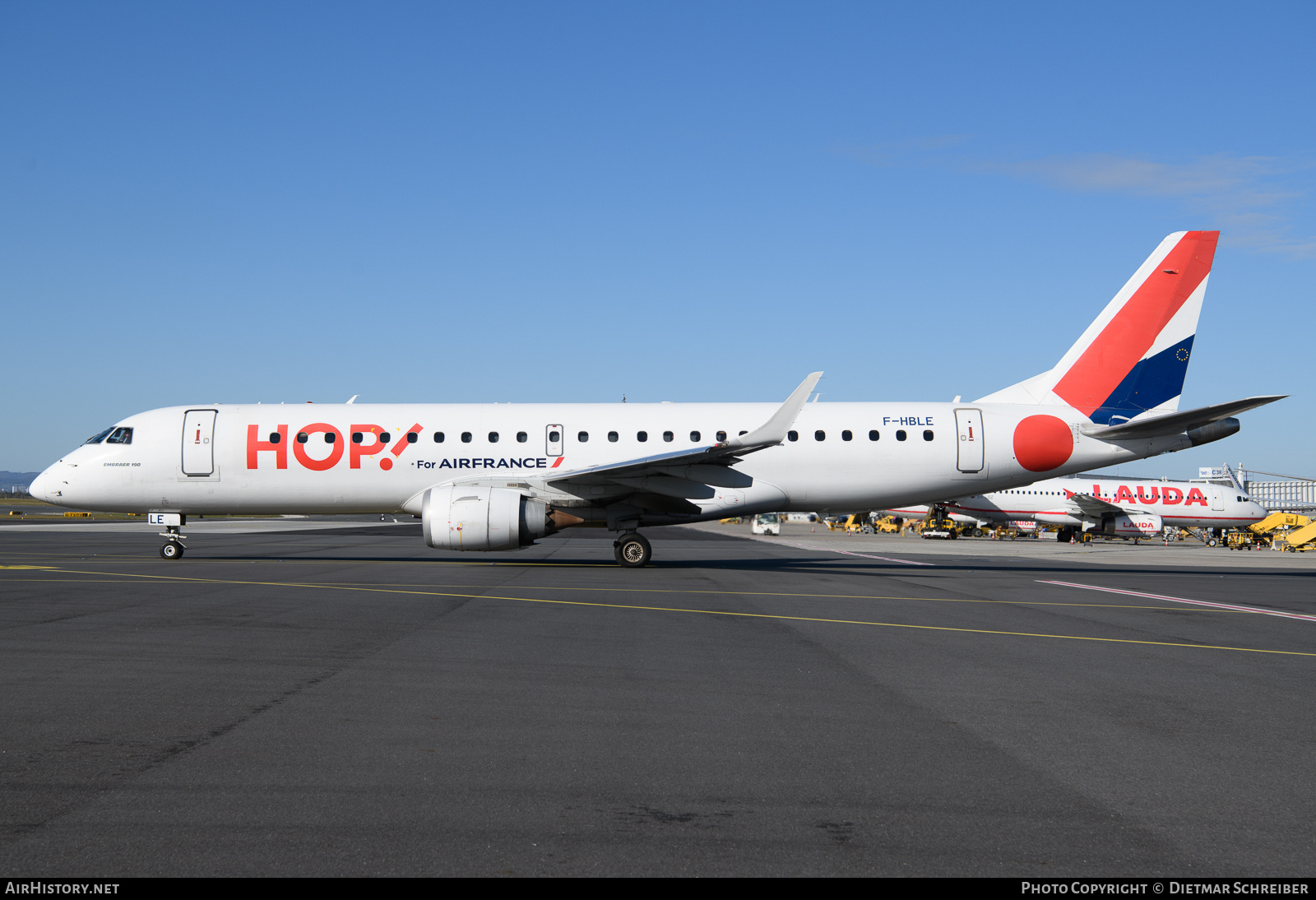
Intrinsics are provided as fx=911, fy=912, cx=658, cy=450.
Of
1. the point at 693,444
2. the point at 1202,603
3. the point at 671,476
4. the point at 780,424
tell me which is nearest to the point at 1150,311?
the point at 1202,603

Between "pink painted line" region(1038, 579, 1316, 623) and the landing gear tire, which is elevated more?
the landing gear tire

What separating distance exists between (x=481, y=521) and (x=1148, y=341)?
16496 mm

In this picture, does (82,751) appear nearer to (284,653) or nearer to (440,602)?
(284,653)

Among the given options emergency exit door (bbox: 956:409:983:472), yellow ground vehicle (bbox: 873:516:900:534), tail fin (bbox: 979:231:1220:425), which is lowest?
yellow ground vehicle (bbox: 873:516:900:534)

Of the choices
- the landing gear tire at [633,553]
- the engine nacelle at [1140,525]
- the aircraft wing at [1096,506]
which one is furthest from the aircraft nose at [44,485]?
the engine nacelle at [1140,525]

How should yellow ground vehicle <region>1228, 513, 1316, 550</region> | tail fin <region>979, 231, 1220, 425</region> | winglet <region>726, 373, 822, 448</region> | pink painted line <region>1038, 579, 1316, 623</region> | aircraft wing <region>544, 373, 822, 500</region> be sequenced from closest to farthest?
pink painted line <region>1038, 579, 1316, 623</region> → winglet <region>726, 373, 822, 448</region> → aircraft wing <region>544, 373, 822, 500</region> → tail fin <region>979, 231, 1220, 425</region> → yellow ground vehicle <region>1228, 513, 1316, 550</region>

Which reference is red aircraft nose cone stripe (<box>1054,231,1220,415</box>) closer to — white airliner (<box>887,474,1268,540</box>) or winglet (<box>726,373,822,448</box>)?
winglet (<box>726,373,822,448</box>)

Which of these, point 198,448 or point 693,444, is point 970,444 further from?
point 198,448

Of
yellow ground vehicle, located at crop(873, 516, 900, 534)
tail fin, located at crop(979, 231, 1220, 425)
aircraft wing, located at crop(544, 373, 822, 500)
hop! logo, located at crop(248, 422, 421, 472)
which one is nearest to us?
aircraft wing, located at crop(544, 373, 822, 500)

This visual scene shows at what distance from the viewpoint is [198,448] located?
73.5ft

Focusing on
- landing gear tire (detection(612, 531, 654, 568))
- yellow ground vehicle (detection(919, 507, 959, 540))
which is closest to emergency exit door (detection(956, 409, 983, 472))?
landing gear tire (detection(612, 531, 654, 568))

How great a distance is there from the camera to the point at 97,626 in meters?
10.3

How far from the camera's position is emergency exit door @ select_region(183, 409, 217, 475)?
22344mm

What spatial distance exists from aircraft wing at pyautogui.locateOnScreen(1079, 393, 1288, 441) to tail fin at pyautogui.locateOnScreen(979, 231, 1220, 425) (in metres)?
0.49
